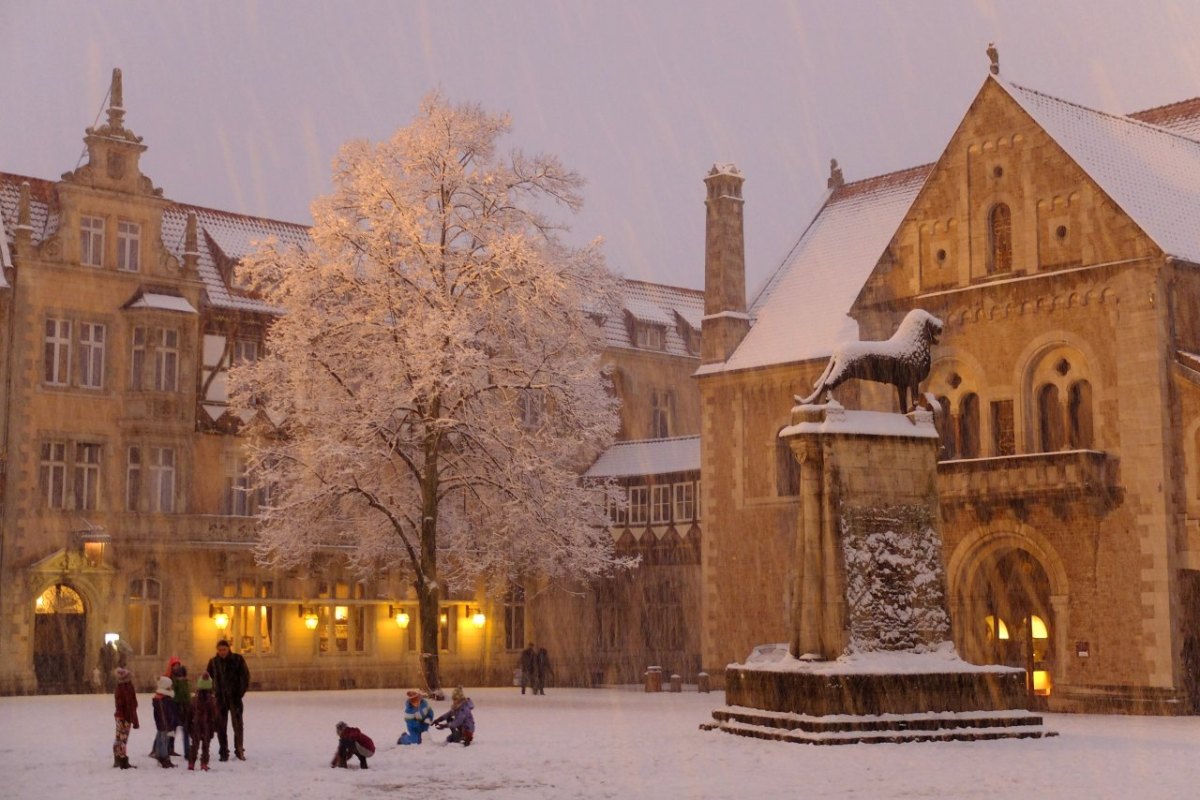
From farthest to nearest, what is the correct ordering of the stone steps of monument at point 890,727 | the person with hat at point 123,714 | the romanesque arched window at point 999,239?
the romanesque arched window at point 999,239 < the stone steps of monument at point 890,727 < the person with hat at point 123,714

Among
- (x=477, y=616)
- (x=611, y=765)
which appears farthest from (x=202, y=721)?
(x=477, y=616)

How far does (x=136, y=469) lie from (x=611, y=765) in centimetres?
2901

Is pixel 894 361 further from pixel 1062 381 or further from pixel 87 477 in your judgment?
pixel 87 477

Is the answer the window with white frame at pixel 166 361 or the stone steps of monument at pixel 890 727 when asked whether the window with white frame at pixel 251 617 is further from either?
the stone steps of monument at pixel 890 727

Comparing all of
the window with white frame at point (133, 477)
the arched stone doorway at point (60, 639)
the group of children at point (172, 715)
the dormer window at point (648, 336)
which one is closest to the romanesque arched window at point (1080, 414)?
the group of children at point (172, 715)

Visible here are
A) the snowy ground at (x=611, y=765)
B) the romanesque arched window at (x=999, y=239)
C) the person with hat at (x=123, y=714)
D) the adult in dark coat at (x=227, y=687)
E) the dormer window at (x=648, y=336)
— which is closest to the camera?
the snowy ground at (x=611, y=765)

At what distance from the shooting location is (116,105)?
47531 mm

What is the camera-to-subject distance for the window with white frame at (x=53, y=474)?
1766 inches

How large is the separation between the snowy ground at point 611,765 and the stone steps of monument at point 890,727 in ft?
1.18

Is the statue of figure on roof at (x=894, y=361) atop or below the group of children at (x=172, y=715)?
Answer: atop

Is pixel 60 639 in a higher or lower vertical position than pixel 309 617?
lower

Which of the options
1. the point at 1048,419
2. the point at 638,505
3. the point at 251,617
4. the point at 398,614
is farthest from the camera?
the point at 638,505

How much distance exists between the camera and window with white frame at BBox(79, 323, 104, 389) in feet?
151

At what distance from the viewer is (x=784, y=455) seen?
44938mm
